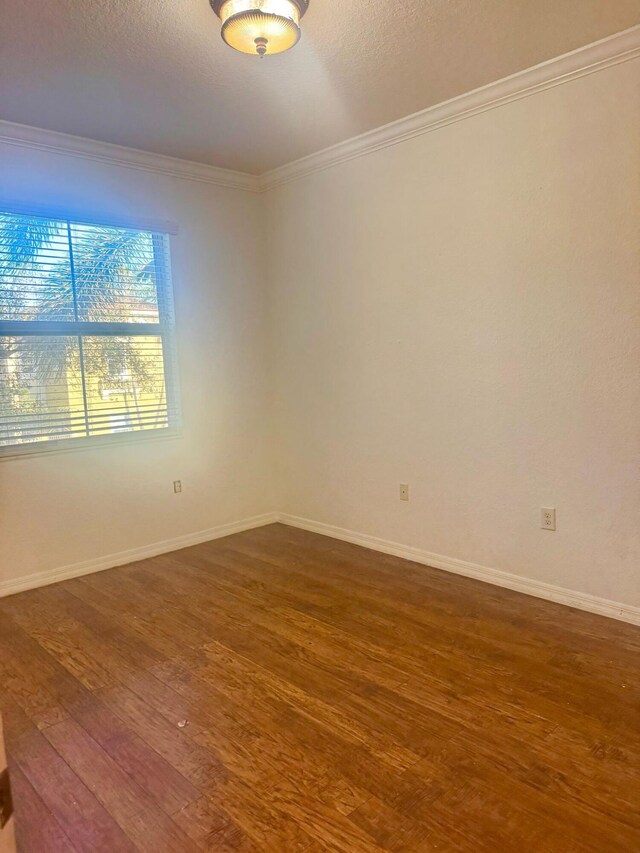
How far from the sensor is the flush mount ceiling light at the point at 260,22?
1.99 meters

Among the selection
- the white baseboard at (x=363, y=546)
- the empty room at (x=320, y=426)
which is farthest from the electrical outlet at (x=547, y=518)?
the white baseboard at (x=363, y=546)

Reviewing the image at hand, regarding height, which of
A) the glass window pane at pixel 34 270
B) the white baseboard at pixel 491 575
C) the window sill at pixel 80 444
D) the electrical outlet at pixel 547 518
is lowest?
the white baseboard at pixel 491 575

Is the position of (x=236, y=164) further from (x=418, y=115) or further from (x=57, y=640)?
(x=57, y=640)

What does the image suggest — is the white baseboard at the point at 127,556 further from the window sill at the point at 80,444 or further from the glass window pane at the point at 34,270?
the glass window pane at the point at 34,270

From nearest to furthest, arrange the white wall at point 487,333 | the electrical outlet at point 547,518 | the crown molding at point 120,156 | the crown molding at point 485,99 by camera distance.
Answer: the crown molding at point 485,99
the white wall at point 487,333
the electrical outlet at point 547,518
the crown molding at point 120,156

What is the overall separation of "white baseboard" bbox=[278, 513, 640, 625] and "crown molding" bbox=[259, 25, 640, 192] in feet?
7.84

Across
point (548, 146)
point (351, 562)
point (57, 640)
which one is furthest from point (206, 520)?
point (548, 146)

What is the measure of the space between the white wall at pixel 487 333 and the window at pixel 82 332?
99 cm

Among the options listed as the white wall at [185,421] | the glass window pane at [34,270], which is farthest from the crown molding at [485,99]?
the glass window pane at [34,270]

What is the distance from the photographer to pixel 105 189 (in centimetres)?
342

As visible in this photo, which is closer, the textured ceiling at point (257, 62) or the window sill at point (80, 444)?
the textured ceiling at point (257, 62)

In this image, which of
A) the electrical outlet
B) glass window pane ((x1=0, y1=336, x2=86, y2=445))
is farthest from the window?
the electrical outlet

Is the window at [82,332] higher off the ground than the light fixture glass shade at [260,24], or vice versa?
the light fixture glass shade at [260,24]

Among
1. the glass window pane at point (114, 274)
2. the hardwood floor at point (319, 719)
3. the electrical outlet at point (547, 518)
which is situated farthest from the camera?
the glass window pane at point (114, 274)
